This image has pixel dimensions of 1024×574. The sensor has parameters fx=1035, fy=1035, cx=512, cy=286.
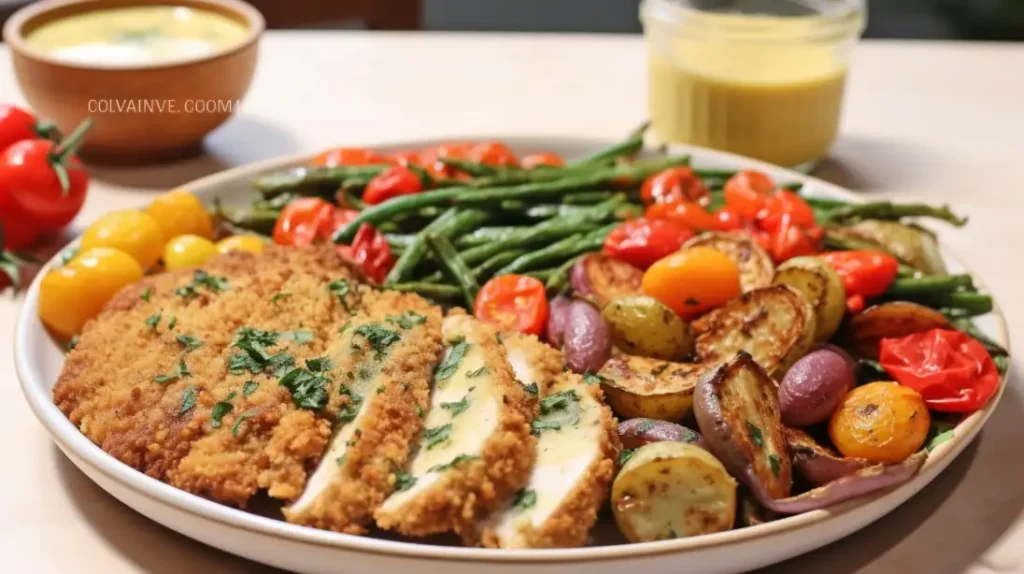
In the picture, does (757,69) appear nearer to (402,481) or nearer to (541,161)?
(541,161)

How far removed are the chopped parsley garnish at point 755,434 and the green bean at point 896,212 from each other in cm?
147

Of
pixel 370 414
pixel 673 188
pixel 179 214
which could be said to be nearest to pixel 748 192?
pixel 673 188

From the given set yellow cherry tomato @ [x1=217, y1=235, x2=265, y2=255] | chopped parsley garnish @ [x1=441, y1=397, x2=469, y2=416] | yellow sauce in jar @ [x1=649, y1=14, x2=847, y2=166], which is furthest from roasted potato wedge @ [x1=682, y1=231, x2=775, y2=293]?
yellow cherry tomato @ [x1=217, y1=235, x2=265, y2=255]

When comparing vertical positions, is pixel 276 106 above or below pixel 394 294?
below

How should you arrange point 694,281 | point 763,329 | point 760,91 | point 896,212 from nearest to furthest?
point 763,329
point 694,281
point 896,212
point 760,91

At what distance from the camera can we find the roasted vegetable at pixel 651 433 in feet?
7.82

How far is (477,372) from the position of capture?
2520 millimetres

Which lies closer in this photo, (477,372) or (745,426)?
(745,426)

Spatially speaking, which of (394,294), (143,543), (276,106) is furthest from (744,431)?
(276,106)

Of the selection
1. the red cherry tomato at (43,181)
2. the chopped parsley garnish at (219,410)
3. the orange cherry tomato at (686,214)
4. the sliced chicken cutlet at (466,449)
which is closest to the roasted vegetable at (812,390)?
the sliced chicken cutlet at (466,449)

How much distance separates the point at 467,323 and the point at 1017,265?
2154mm

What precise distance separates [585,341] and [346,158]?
61.3 inches

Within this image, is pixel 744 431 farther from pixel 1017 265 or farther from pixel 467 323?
pixel 1017 265

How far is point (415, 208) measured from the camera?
3.57 meters
